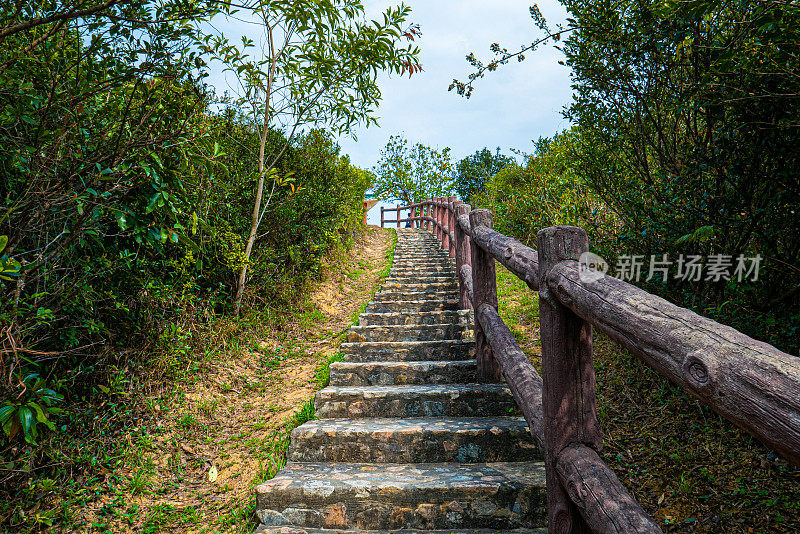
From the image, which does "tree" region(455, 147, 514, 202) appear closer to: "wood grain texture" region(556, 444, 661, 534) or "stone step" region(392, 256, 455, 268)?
"stone step" region(392, 256, 455, 268)

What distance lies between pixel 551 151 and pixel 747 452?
34.1 ft

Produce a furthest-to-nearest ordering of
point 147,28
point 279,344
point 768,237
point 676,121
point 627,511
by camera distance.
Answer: point 279,344, point 676,121, point 768,237, point 147,28, point 627,511

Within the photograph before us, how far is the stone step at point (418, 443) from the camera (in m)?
2.96

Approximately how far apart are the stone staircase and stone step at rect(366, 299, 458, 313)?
3.85ft

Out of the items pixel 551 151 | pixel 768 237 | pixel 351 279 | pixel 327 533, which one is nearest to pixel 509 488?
pixel 327 533

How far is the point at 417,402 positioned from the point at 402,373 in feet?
1.66

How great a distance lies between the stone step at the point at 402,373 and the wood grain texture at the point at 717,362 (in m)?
2.52

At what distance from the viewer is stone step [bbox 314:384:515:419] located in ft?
11.3

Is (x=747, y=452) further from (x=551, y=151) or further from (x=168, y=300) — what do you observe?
(x=551, y=151)

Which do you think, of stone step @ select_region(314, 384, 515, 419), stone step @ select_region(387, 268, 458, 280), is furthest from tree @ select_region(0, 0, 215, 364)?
stone step @ select_region(387, 268, 458, 280)

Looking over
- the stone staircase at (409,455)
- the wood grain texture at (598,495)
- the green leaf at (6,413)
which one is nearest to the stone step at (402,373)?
the stone staircase at (409,455)

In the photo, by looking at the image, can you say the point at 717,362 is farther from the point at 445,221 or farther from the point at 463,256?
the point at 445,221

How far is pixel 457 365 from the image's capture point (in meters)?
3.92

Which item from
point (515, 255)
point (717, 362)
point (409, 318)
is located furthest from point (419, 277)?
point (717, 362)
